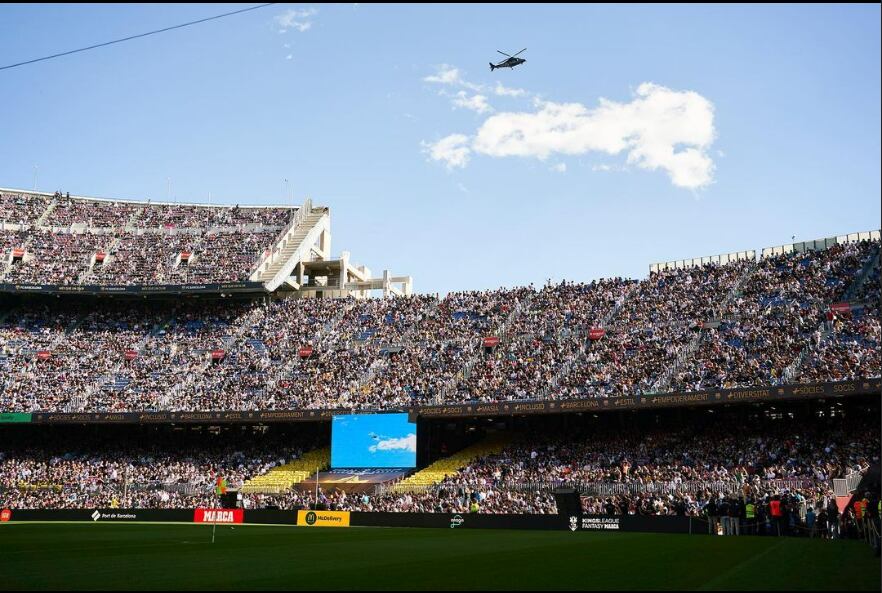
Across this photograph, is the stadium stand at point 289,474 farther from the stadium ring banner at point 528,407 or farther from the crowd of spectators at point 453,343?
the crowd of spectators at point 453,343

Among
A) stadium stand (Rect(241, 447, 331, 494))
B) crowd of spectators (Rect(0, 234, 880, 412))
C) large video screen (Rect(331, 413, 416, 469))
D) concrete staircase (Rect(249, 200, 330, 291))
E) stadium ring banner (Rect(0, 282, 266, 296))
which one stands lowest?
stadium stand (Rect(241, 447, 331, 494))

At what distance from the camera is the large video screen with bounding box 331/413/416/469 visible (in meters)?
49.3

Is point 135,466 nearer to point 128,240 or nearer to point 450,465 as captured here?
point 450,465

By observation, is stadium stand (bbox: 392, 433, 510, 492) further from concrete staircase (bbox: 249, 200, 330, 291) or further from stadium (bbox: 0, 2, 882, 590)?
concrete staircase (bbox: 249, 200, 330, 291)

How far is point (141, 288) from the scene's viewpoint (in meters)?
65.2

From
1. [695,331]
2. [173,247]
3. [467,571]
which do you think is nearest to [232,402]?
[173,247]

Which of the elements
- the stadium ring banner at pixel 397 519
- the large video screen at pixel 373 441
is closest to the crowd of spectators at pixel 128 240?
the large video screen at pixel 373 441

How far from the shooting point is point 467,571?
16266mm

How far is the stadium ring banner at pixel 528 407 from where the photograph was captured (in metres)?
40.0

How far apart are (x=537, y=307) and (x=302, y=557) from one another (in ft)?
132

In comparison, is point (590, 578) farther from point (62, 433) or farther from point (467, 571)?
point (62, 433)

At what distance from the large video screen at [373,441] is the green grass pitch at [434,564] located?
21832 millimetres

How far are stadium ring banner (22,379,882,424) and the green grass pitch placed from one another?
16071 millimetres

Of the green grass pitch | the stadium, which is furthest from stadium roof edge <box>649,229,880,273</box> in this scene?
the green grass pitch
